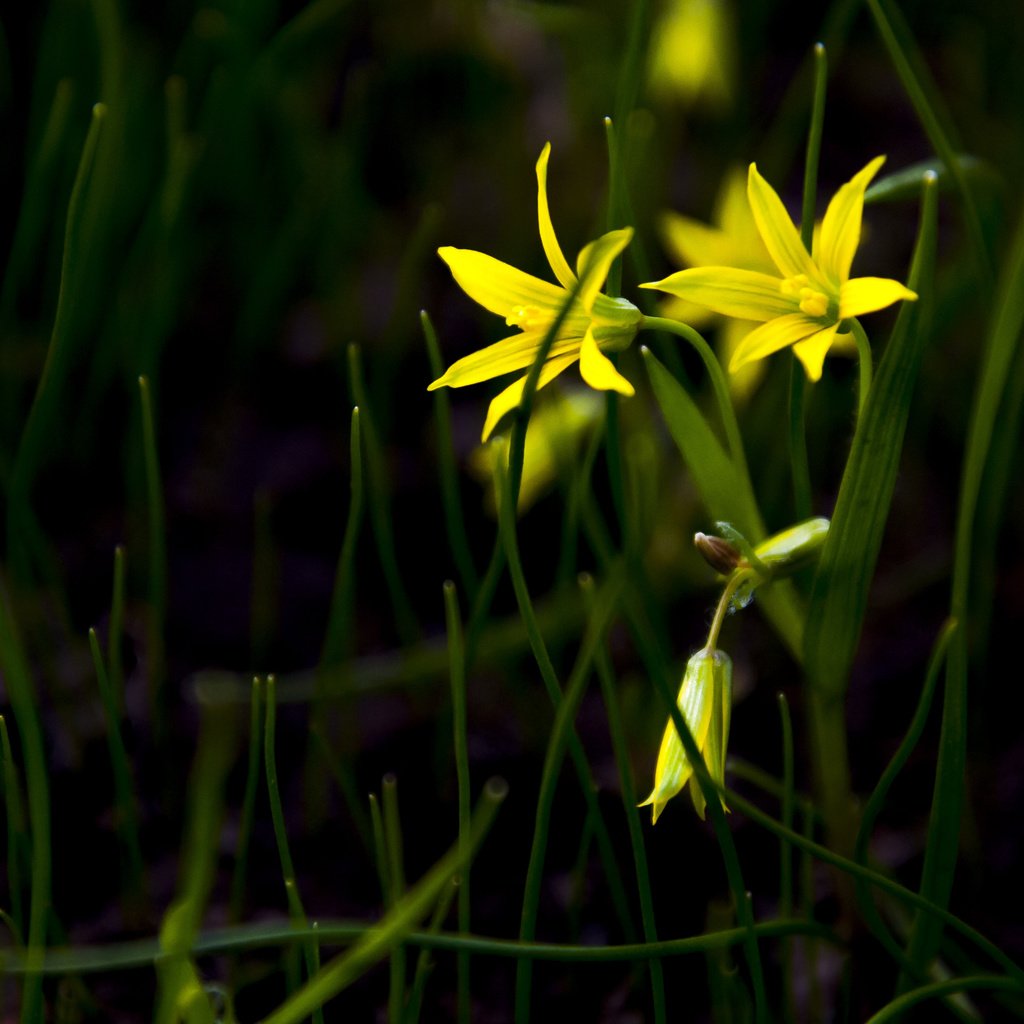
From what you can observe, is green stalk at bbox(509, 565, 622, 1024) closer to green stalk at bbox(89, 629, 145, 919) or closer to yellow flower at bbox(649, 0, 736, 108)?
green stalk at bbox(89, 629, 145, 919)

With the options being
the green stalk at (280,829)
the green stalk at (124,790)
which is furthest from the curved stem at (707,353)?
the green stalk at (124,790)

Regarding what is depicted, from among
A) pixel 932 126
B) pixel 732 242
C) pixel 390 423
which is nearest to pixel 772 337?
pixel 932 126

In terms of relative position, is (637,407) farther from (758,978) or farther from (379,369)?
(758,978)

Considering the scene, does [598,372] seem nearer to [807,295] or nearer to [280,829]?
[807,295]

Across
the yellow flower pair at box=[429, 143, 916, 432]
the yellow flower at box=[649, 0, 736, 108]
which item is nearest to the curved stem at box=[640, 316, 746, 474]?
the yellow flower pair at box=[429, 143, 916, 432]

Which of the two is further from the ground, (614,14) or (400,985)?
(614,14)

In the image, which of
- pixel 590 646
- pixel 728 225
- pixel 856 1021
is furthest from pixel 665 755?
pixel 728 225

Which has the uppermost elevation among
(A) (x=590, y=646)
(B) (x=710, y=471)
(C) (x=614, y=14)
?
(C) (x=614, y=14)
